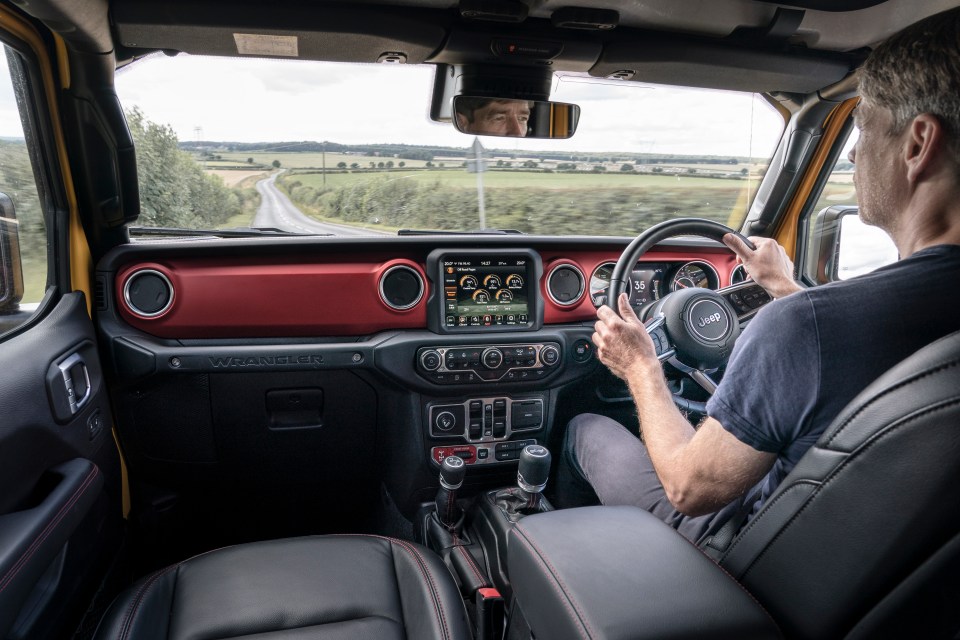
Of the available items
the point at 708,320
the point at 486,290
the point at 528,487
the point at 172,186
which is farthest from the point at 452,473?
the point at 172,186

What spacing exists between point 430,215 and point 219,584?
170cm

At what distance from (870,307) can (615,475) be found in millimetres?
1193

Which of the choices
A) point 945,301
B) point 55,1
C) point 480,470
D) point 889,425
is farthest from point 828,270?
point 55,1

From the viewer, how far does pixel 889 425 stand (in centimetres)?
101

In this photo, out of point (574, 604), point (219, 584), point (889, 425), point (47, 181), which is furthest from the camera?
point (47, 181)

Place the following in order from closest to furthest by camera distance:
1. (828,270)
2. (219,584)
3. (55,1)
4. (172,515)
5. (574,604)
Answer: (574,604), (219,584), (55,1), (172,515), (828,270)

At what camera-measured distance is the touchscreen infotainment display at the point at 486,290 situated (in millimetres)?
2699

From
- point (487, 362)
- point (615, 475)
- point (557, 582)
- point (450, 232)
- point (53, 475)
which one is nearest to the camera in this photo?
point (557, 582)

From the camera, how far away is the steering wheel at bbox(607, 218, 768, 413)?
2.32 metres

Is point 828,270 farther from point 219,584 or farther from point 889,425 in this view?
point 219,584

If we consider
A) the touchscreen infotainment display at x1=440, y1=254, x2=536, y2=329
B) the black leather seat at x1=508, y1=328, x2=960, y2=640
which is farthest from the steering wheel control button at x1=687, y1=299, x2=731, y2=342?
the black leather seat at x1=508, y1=328, x2=960, y2=640

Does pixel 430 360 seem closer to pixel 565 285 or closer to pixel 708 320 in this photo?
pixel 565 285

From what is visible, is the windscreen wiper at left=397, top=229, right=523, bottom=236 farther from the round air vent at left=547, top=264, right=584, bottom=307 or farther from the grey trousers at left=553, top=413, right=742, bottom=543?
the grey trousers at left=553, top=413, right=742, bottom=543

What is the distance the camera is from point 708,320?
2.45 metres
